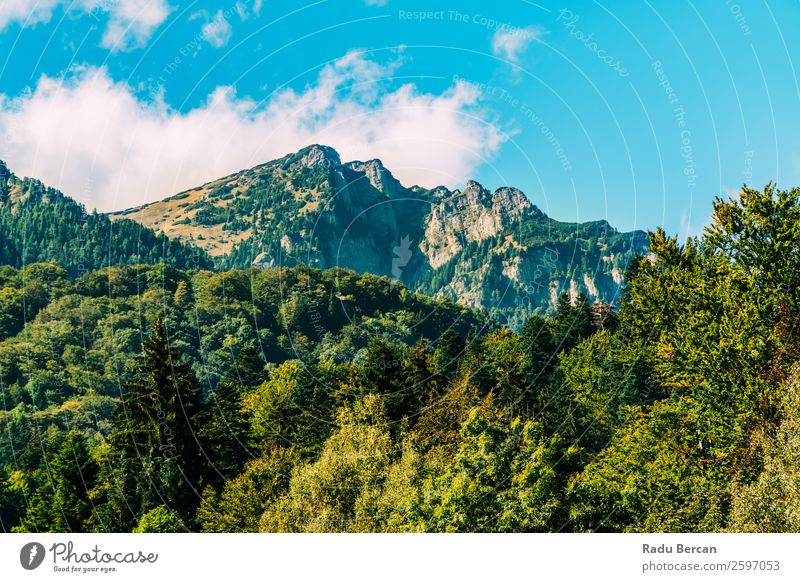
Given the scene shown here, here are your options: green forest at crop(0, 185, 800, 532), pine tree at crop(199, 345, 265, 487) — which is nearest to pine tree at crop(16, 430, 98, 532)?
green forest at crop(0, 185, 800, 532)

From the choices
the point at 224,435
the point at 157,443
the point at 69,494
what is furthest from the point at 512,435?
the point at 69,494

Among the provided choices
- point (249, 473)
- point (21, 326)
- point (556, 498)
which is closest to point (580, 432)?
point (249, 473)

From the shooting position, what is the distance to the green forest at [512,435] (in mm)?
35312

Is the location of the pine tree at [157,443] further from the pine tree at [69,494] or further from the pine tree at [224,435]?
the pine tree at [69,494]

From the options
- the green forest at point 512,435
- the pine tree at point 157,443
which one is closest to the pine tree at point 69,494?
the green forest at point 512,435

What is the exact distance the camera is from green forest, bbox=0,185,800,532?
35.3m

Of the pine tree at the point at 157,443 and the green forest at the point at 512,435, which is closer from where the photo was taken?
the green forest at the point at 512,435

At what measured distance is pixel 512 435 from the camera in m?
41.6

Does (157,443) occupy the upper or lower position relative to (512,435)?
lower

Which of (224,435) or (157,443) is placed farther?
(224,435)

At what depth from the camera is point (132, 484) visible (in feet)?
177

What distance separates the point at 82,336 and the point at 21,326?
25.6 meters

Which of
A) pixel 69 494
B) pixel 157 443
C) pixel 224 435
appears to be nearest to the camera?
pixel 157 443

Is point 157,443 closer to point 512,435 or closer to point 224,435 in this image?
point 224,435
